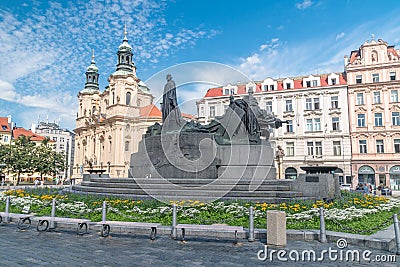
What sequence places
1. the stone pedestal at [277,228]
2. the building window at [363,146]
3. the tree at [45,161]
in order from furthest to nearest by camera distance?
the tree at [45,161], the building window at [363,146], the stone pedestal at [277,228]

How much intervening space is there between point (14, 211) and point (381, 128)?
152ft

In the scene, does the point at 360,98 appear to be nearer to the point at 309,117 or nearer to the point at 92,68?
the point at 309,117

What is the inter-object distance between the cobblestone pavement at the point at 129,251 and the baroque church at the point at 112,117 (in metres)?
44.4

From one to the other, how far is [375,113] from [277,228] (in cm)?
4370

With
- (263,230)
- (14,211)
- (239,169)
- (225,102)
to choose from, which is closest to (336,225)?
(263,230)

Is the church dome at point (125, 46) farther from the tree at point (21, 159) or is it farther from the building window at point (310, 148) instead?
the building window at point (310, 148)

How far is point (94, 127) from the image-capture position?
81.3 metres

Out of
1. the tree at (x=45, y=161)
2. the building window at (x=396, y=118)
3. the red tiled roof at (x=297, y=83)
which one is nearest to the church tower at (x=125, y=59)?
the tree at (x=45, y=161)

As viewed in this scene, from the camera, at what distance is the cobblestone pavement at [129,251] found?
22.2 ft

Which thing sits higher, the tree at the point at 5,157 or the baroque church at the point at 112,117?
the baroque church at the point at 112,117

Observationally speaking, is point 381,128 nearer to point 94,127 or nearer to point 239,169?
point 239,169

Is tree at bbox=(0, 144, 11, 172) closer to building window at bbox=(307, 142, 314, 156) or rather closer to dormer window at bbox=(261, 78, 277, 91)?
dormer window at bbox=(261, 78, 277, 91)

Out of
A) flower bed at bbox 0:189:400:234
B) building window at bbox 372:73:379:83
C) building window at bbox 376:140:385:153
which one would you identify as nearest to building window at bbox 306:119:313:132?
building window at bbox 376:140:385:153

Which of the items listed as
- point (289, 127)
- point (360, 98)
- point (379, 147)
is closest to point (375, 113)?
point (360, 98)
